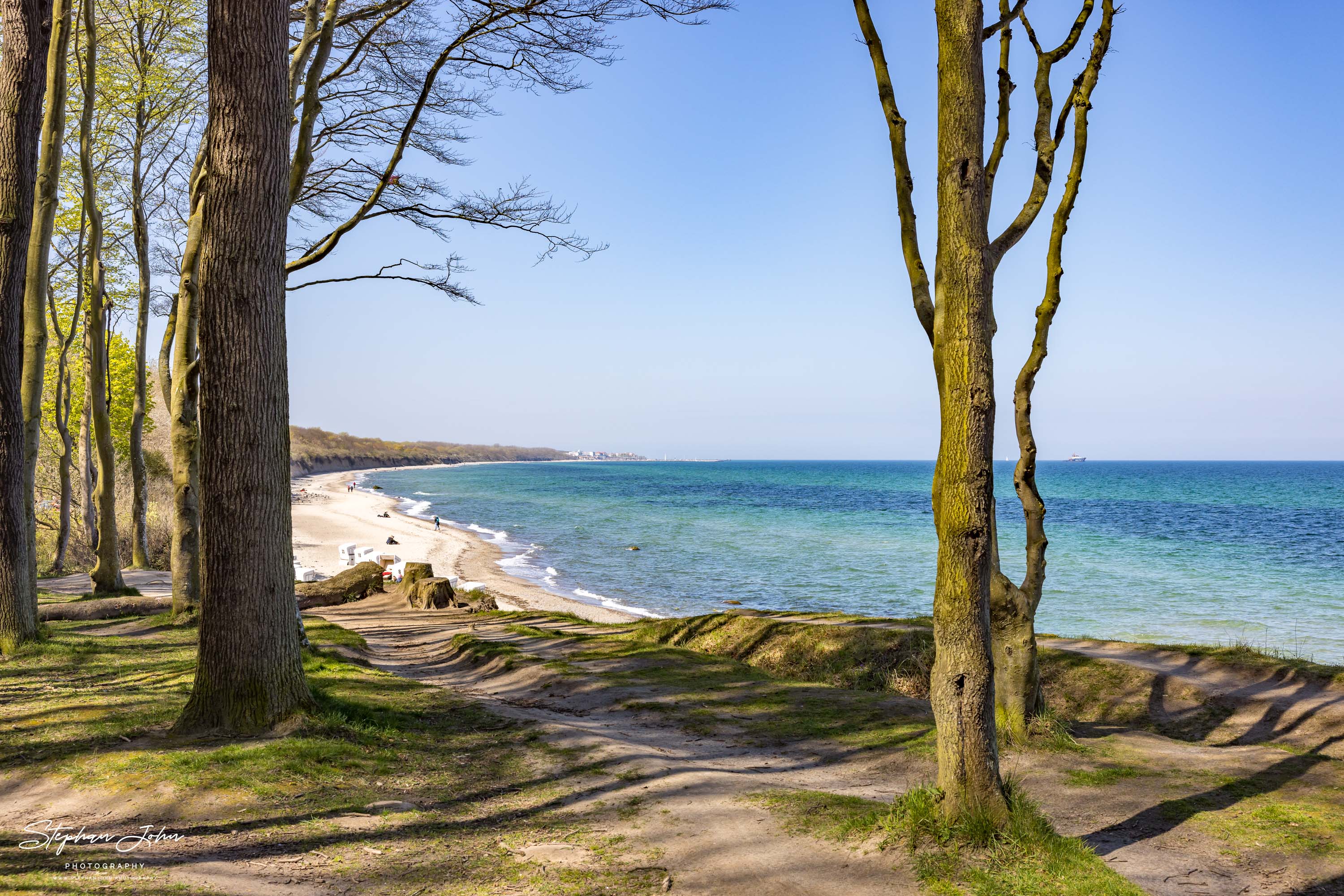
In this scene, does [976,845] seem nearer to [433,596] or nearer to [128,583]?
[433,596]

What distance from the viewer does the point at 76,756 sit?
16.0ft

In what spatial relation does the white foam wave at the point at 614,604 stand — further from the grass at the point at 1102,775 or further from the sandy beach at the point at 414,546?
the grass at the point at 1102,775

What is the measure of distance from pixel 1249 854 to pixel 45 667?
33.1 ft

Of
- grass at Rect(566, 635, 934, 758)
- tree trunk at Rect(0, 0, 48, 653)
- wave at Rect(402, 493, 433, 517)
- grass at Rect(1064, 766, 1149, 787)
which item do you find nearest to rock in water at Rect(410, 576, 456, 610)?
grass at Rect(566, 635, 934, 758)

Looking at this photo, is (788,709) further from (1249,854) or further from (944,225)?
(944,225)

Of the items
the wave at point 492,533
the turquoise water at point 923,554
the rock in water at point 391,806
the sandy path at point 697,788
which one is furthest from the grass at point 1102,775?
the wave at point 492,533

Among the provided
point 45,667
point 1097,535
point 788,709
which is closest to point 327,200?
point 45,667

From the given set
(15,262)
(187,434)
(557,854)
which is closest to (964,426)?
(557,854)

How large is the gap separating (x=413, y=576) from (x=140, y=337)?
8087mm

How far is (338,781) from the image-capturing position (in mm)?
4734

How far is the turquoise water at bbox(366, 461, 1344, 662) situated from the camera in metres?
20.7

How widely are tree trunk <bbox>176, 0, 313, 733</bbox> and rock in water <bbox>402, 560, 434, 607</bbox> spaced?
11.3 m

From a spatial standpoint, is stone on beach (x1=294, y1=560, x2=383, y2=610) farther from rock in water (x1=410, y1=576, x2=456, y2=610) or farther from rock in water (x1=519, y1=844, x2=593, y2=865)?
rock in water (x1=519, y1=844, x2=593, y2=865)

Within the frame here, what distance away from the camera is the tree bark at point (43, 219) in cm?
900
